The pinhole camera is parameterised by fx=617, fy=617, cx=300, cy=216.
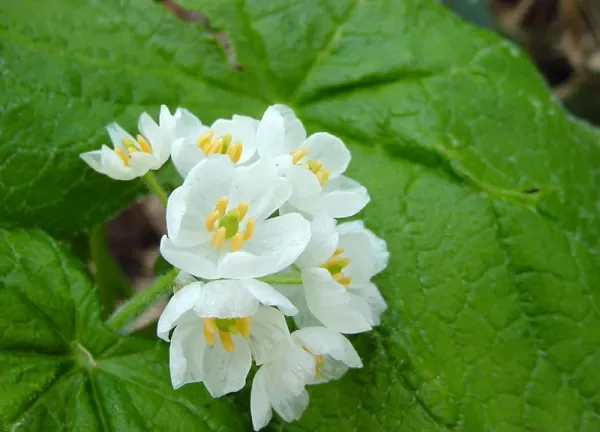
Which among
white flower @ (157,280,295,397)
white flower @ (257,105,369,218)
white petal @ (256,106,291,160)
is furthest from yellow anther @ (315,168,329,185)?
white flower @ (157,280,295,397)

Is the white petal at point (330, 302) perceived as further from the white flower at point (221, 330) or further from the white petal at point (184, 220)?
the white petal at point (184, 220)

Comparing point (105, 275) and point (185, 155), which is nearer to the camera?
point (185, 155)

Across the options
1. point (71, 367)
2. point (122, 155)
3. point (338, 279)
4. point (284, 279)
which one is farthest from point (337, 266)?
point (71, 367)

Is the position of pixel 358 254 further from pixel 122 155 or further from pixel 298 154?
pixel 122 155

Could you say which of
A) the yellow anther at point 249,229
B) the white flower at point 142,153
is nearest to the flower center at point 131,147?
the white flower at point 142,153

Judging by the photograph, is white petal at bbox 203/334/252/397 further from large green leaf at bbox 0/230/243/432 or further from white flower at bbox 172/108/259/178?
white flower at bbox 172/108/259/178

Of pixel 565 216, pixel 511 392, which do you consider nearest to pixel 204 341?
pixel 511 392
